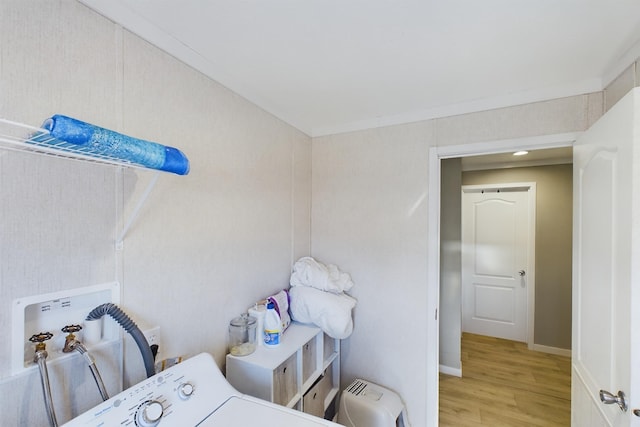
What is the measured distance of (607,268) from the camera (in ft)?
3.73

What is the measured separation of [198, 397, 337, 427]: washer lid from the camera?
3.04 feet

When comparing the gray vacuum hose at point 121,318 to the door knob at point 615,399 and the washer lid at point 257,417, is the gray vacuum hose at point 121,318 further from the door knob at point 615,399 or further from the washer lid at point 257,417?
the door knob at point 615,399

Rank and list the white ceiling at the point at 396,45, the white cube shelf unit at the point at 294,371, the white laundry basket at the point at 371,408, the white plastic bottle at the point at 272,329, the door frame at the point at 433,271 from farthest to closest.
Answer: the door frame at the point at 433,271 → the white laundry basket at the point at 371,408 → the white plastic bottle at the point at 272,329 → the white cube shelf unit at the point at 294,371 → the white ceiling at the point at 396,45

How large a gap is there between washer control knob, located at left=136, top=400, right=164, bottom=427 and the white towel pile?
1.04 meters

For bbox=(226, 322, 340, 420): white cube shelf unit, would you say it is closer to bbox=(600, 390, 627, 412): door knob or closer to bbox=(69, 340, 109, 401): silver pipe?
bbox=(69, 340, 109, 401): silver pipe

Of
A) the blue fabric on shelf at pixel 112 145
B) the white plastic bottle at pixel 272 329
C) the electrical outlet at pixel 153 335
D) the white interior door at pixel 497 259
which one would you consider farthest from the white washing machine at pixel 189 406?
the white interior door at pixel 497 259

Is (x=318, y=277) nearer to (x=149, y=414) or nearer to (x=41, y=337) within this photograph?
(x=149, y=414)

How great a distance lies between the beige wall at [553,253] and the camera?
3.36 meters

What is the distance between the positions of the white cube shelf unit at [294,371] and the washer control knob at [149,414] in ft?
1.76

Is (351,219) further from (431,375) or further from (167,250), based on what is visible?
(167,250)

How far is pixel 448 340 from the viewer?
301 centimetres

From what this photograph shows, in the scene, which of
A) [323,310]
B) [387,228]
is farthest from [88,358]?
[387,228]

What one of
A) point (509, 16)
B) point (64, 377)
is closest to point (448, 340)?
point (509, 16)

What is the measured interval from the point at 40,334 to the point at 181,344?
0.54 m
